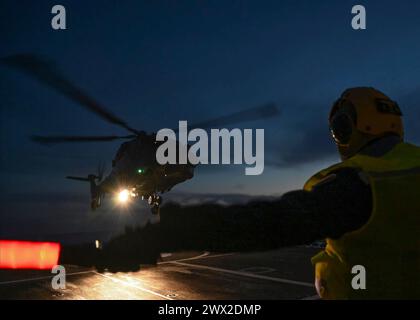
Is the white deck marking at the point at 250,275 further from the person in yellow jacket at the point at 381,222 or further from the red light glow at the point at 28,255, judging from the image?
the red light glow at the point at 28,255

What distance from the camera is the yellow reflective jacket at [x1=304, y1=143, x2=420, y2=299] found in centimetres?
180

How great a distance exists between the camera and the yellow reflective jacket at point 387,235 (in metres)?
1.80

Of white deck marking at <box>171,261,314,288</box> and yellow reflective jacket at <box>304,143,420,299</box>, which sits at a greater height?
yellow reflective jacket at <box>304,143,420,299</box>

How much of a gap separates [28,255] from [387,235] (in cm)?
233

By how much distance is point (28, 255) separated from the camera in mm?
2355

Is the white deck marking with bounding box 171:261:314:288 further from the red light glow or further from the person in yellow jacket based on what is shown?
the red light glow

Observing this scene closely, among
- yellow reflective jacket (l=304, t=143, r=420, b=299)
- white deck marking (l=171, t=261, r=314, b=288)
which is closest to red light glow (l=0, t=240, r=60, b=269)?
yellow reflective jacket (l=304, t=143, r=420, b=299)

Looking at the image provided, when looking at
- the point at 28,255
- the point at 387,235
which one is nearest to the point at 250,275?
the point at 28,255

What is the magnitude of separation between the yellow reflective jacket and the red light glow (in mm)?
1701

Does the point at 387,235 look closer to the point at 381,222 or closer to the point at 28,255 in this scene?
the point at 381,222

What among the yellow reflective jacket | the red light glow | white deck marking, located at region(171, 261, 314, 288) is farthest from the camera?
white deck marking, located at region(171, 261, 314, 288)
